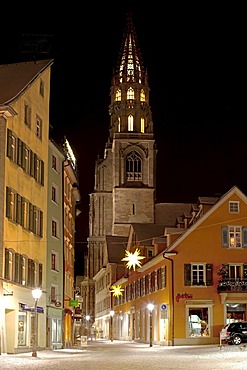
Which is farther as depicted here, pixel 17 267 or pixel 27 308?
pixel 27 308

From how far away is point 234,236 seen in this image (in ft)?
173

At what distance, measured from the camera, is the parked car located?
139 feet

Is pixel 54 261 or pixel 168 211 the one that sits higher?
pixel 168 211

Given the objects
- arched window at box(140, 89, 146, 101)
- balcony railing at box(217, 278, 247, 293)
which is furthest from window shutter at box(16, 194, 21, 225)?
arched window at box(140, 89, 146, 101)

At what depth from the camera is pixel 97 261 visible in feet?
392

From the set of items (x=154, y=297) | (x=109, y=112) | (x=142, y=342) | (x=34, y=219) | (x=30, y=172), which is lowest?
(x=142, y=342)

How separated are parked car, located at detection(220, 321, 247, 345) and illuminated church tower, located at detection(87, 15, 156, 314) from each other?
71834 millimetres

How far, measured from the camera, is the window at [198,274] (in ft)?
167

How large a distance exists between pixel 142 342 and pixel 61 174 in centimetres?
1842

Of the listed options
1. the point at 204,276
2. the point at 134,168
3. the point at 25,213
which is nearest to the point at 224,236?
the point at 204,276

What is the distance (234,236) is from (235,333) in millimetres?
11611

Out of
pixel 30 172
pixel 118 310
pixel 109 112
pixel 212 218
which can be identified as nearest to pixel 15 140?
pixel 30 172

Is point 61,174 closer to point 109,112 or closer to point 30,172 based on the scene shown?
point 30,172

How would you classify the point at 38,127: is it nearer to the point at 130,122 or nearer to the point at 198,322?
the point at 198,322
